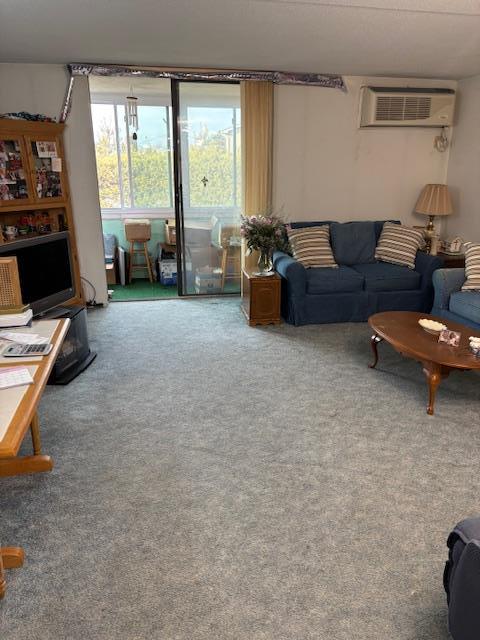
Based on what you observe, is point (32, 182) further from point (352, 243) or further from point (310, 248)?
point (352, 243)

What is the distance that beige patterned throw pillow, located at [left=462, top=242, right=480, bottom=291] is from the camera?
12.8ft

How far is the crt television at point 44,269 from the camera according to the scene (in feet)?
9.86

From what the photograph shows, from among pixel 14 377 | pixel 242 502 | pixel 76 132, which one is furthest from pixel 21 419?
pixel 76 132

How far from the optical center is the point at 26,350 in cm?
210

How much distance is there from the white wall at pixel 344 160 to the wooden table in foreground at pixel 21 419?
3.51 m

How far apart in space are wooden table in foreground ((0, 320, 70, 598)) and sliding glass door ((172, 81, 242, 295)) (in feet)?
9.90

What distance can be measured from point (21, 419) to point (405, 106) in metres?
A: 4.86

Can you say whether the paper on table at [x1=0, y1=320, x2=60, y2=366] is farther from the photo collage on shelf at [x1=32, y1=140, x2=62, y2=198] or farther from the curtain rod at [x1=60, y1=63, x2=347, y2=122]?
the curtain rod at [x1=60, y1=63, x2=347, y2=122]

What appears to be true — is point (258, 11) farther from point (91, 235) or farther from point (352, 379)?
point (91, 235)

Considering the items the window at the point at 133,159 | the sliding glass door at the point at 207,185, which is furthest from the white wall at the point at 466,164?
the window at the point at 133,159

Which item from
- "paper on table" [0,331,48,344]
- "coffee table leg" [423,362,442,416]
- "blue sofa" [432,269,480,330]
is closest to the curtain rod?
"blue sofa" [432,269,480,330]

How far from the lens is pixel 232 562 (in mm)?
1847

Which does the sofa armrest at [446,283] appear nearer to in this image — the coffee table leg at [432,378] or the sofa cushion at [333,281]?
the sofa cushion at [333,281]

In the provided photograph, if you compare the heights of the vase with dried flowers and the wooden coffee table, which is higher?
the vase with dried flowers
